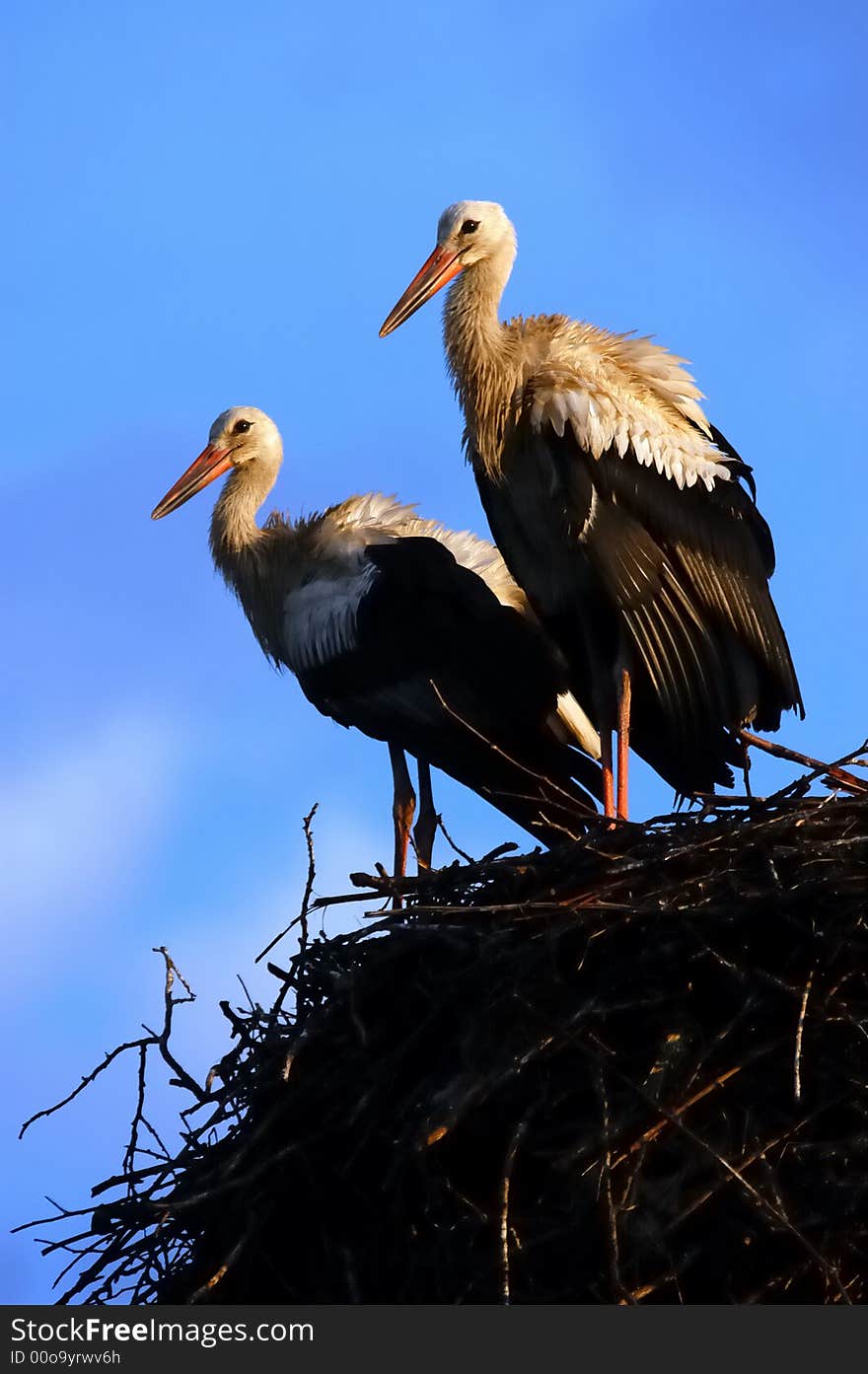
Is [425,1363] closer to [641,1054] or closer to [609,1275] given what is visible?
[609,1275]

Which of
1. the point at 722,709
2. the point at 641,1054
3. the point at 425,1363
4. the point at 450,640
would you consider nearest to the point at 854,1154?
the point at 641,1054

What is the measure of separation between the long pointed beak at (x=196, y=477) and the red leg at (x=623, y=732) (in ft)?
8.61

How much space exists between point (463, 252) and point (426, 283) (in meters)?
0.17

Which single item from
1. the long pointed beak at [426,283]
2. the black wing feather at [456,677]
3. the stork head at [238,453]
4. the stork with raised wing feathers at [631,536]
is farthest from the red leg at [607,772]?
the stork head at [238,453]

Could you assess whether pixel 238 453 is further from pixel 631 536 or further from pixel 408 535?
pixel 631 536

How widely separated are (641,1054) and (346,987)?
2.63 feet

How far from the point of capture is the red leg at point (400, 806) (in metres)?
7.89

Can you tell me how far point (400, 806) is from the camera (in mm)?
7984

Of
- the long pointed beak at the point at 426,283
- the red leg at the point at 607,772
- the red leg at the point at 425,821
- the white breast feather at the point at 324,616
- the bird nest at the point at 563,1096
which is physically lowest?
the bird nest at the point at 563,1096

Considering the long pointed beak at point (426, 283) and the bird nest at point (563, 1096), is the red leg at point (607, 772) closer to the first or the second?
the bird nest at point (563, 1096)

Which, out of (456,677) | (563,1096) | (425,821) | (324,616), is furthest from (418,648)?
(563,1096)

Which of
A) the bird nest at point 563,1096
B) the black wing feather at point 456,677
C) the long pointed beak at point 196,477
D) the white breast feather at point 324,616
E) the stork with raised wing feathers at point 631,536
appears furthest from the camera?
the long pointed beak at point 196,477

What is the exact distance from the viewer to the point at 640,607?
664 centimetres

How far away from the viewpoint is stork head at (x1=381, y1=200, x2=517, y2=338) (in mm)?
7449
